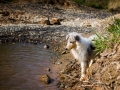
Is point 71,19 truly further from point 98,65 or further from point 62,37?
point 98,65

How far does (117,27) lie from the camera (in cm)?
723

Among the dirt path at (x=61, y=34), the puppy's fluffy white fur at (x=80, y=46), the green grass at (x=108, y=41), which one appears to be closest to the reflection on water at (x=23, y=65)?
the dirt path at (x=61, y=34)

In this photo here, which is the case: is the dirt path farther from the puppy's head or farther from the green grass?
the puppy's head

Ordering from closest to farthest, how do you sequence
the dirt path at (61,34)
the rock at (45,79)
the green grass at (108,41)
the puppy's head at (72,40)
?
the dirt path at (61,34) → the green grass at (108,41) → the puppy's head at (72,40) → the rock at (45,79)

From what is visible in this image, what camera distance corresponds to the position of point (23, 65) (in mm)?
10359

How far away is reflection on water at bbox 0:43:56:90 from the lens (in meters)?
8.32

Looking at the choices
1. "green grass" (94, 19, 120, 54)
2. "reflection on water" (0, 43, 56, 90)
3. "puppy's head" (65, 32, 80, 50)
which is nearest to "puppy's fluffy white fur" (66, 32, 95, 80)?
"puppy's head" (65, 32, 80, 50)

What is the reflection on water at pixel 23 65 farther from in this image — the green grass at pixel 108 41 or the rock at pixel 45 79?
the green grass at pixel 108 41

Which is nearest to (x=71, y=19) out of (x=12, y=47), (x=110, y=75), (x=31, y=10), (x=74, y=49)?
(x=31, y=10)

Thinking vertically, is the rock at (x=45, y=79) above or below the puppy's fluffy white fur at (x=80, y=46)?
below

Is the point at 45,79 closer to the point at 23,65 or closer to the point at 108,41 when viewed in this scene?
the point at 23,65

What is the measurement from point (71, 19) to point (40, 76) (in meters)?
14.6

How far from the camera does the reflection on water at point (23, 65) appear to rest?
8.32 m

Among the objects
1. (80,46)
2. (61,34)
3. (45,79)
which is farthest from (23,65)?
(61,34)
